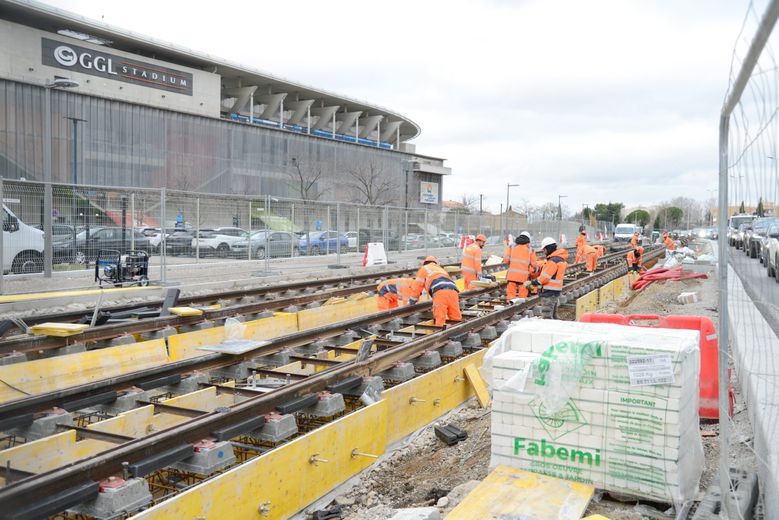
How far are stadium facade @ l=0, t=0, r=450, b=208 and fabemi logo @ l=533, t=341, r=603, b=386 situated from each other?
101 feet

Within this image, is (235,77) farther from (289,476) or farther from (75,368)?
(289,476)

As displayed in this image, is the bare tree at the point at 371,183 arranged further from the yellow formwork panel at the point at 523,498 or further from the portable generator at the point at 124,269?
the yellow formwork panel at the point at 523,498

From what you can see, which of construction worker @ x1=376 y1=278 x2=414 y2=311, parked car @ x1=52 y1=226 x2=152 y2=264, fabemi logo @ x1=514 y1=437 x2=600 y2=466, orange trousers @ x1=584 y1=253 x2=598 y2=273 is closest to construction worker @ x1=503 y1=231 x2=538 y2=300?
construction worker @ x1=376 y1=278 x2=414 y2=311

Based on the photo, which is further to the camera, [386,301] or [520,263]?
[520,263]

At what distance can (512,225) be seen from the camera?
41375 mm

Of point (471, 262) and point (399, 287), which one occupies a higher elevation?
point (471, 262)

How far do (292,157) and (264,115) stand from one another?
20.8 ft

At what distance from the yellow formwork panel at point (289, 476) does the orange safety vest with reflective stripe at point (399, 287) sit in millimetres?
4607

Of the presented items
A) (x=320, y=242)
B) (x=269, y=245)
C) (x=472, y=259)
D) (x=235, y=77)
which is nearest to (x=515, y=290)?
(x=472, y=259)

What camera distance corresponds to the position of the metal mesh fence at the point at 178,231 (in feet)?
48.1

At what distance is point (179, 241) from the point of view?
17.6 metres

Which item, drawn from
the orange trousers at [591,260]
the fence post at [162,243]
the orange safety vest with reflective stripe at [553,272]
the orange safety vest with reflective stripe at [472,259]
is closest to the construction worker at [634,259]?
the orange trousers at [591,260]

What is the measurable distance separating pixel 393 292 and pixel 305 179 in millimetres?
46888

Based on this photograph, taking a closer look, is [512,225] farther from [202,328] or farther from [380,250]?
[202,328]
